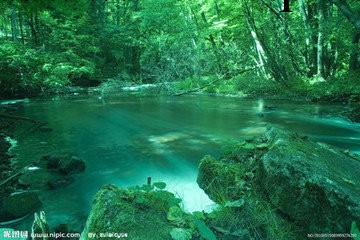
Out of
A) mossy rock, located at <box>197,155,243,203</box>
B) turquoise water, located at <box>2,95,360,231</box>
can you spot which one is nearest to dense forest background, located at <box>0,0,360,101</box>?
turquoise water, located at <box>2,95,360,231</box>

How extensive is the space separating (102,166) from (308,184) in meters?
5.54

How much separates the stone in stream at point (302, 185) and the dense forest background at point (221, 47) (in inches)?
Result: 249

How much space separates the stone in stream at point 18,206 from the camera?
16.4 ft

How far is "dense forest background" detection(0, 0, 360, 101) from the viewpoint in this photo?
1510 centimetres

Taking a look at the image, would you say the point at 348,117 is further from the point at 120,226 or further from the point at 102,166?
the point at 120,226

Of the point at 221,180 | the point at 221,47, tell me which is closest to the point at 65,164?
the point at 221,180

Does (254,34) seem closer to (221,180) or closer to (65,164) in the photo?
(65,164)

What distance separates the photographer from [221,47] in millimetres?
22250

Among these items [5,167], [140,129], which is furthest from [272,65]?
[5,167]

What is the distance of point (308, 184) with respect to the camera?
10.8 ft

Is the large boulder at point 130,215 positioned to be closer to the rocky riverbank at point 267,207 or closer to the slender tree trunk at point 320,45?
the rocky riverbank at point 267,207

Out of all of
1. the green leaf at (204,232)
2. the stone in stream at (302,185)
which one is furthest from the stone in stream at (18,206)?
the green leaf at (204,232)

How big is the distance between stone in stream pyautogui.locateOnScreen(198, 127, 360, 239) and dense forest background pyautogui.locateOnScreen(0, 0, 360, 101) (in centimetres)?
633

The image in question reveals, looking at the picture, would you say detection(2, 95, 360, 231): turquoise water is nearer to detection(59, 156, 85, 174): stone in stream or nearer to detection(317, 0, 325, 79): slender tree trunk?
detection(59, 156, 85, 174): stone in stream
